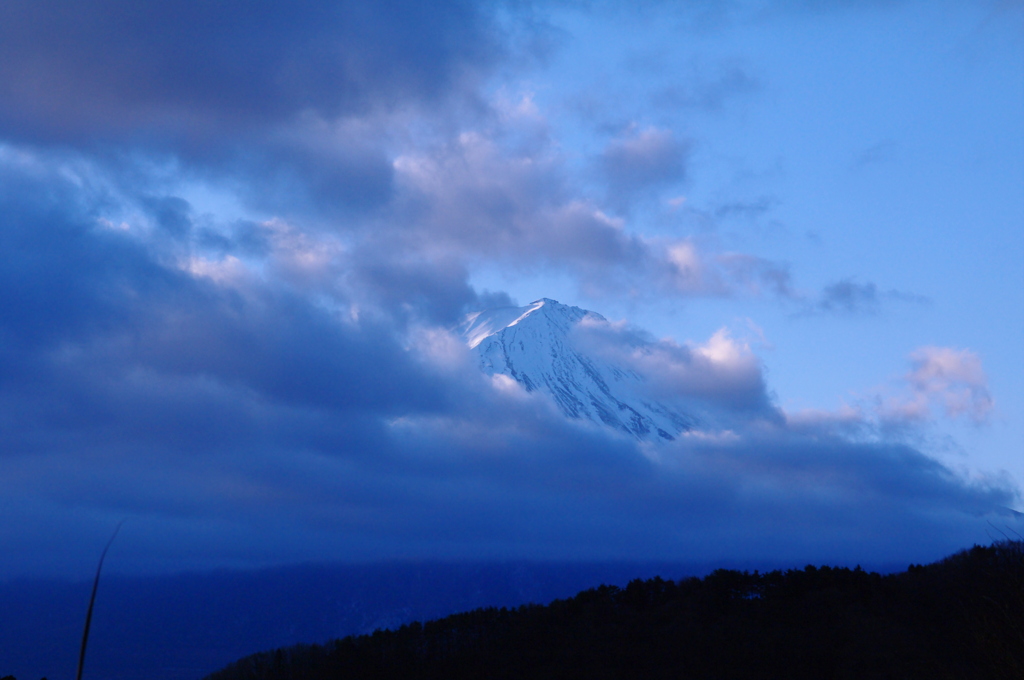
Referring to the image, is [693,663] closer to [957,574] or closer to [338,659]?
[957,574]

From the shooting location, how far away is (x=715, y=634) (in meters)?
36.8

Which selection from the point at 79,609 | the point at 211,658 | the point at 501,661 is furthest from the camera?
the point at 79,609

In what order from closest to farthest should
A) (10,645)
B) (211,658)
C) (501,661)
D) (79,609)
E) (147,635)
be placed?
(501,661)
(10,645)
(211,658)
(147,635)
(79,609)

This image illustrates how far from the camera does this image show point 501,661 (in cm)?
3738

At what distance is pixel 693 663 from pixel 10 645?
5831 inches

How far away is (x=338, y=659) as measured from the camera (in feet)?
131

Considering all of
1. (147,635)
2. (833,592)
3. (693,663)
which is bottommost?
(693,663)

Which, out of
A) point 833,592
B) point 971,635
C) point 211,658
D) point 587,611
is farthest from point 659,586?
point 211,658

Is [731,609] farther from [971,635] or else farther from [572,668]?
[971,635]

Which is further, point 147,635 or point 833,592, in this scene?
point 147,635

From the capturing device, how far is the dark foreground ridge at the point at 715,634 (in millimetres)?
32750

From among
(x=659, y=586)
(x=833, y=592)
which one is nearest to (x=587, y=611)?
(x=659, y=586)

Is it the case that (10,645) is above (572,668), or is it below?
above

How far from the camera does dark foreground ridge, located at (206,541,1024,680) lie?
107ft
